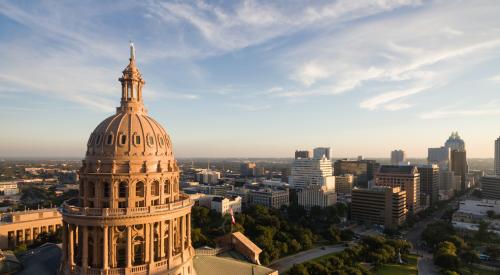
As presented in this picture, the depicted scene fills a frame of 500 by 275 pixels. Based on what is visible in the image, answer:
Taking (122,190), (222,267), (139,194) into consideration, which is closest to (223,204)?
(222,267)

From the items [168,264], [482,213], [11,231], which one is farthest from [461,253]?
[11,231]

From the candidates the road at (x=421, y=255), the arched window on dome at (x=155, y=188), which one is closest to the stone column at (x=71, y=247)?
the arched window on dome at (x=155, y=188)

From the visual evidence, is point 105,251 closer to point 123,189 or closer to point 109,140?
point 123,189

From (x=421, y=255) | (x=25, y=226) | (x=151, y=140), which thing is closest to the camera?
(x=151, y=140)

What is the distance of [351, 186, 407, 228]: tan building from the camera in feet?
589

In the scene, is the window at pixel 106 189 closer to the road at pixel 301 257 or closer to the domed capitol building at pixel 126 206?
the domed capitol building at pixel 126 206

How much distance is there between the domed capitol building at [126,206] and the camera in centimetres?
5156

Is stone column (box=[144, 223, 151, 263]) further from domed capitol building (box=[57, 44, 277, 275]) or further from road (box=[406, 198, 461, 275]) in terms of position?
road (box=[406, 198, 461, 275])

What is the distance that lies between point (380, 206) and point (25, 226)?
15434cm

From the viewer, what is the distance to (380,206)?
183 m

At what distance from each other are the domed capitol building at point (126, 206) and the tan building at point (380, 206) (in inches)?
5740

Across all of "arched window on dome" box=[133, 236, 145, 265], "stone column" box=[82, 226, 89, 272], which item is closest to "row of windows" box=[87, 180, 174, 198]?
"stone column" box=[82, 226, 89, 272]

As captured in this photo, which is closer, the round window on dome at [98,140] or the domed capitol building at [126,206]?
the domed capitol building at [126,206]

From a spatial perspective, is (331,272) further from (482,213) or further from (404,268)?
(482,213)
